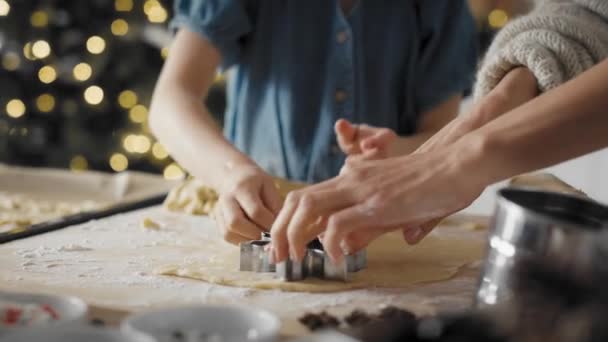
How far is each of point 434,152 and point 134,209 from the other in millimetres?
792

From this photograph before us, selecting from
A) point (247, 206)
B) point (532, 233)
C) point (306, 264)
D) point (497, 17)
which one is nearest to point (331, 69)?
point (247, 206)

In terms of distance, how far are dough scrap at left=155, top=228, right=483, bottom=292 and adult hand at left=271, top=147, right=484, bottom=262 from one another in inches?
2.6

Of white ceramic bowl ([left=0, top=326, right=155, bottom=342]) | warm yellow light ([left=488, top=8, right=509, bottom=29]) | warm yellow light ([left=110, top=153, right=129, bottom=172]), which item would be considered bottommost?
warm yellow light ([left=110, top=153, right=129, bottom=172])

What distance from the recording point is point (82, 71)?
2777mm

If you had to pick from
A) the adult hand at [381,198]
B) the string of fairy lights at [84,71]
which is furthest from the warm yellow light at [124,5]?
the adult hand at [381,198]

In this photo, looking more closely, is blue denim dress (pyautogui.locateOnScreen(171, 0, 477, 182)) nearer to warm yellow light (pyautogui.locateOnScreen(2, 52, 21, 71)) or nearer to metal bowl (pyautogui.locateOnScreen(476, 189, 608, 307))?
metal bowl (pyautogui.locateOnScreen(476, 189, 608, 307))

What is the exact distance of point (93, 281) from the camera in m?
0.93

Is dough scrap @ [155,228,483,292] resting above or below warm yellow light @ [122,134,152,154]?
below

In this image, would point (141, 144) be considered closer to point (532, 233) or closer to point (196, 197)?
point (196, 197)

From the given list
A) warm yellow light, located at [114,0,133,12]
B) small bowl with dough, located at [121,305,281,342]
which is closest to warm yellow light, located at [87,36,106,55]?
warm yellow light, located at [114,0,133,12]

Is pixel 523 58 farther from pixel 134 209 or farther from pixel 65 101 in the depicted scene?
pixel 65 101

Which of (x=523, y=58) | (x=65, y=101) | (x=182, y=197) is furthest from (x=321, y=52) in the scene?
(x=65, y=101)

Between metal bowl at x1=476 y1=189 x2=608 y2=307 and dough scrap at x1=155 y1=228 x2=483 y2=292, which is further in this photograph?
dough scrap at x1=155 y1=228 x2=483 y2=292

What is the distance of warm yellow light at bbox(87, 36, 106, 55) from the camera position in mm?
2742
